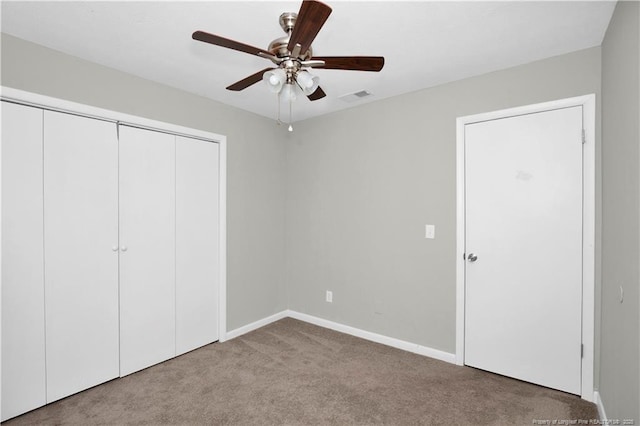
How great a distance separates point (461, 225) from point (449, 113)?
3.18ft

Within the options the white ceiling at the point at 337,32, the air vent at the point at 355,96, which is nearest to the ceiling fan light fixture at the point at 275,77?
the white ceiling at the point at 337,32

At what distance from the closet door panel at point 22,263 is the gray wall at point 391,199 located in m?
2.40

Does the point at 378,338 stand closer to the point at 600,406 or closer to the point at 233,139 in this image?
the point at 600,406

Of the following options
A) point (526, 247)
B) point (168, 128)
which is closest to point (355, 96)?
point (168, 128)

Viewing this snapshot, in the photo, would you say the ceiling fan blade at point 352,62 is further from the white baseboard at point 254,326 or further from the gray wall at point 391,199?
the white baseboard at point 254,326

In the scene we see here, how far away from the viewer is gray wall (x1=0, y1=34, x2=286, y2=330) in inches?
87.8

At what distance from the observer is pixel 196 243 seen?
3.19 metres

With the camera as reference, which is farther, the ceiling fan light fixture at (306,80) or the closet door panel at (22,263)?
the closet door panel at (22,263)

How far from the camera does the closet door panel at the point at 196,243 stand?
305cm

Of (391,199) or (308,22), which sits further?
(391,199)

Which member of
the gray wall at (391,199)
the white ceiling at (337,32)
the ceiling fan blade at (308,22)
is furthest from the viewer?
the gray wall at (391,199)

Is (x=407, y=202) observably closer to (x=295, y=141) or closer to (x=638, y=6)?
(x=295, y=141)

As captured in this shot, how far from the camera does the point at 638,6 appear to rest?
1437 mm

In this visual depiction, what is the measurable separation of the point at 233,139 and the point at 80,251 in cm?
170
